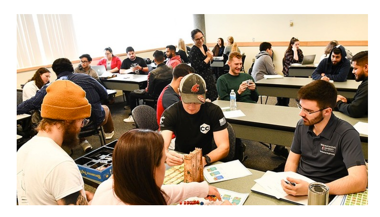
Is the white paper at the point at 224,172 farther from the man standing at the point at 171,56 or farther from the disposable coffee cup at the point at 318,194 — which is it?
the man standing at the point at 171,56

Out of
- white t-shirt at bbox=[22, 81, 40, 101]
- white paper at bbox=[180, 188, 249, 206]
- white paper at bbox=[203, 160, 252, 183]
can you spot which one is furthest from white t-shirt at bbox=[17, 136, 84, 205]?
Result: white t-shirt at bbox=[22, 81, 40, 101]

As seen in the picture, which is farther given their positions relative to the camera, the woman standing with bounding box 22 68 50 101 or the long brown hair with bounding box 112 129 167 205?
the woman standing with bounding box 22 68 50 101

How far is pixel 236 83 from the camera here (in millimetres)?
3309

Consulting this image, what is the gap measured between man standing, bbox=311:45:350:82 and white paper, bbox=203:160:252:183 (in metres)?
2.70

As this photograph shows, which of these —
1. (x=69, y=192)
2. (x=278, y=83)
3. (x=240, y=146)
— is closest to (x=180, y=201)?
(x=69, y=192)

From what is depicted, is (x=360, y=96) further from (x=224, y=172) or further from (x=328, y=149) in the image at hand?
(x=224, y=172)

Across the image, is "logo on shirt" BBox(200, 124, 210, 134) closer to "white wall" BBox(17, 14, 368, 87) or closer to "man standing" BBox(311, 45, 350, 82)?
"man standing" BBox(311, 45, 350, 82)

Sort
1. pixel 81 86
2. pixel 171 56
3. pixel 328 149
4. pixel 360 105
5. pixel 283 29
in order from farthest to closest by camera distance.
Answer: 1. pixel 283 29
2. pixel 171 56
3. pixel 81 86
4. pixel 360 105
5. pixel 328 149

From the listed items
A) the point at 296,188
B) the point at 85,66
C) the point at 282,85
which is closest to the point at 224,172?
the point at 296,188

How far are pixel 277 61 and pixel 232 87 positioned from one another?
18.6 ft

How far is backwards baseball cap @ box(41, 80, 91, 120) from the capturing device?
4.26 ft

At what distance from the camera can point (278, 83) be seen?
13.6 feet

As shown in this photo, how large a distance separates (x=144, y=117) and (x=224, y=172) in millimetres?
1197

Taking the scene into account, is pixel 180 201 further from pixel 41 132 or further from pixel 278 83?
pixel 278 83
